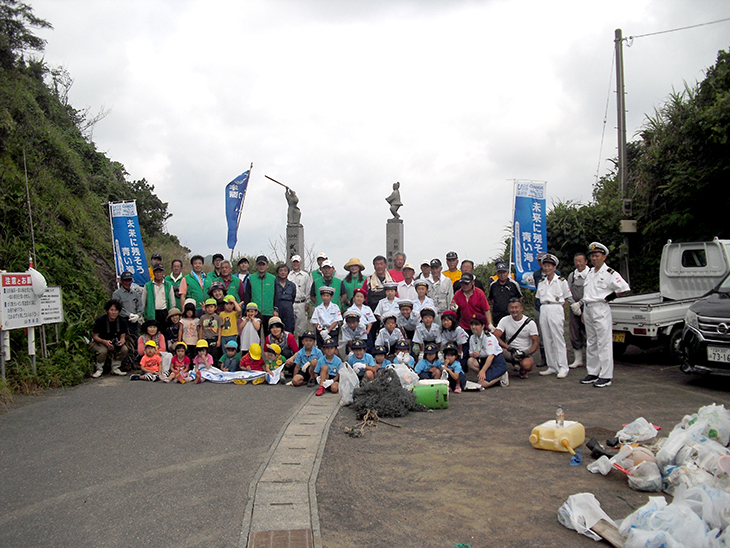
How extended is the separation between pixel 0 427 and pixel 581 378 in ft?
26.9

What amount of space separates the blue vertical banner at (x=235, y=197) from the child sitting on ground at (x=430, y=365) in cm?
750

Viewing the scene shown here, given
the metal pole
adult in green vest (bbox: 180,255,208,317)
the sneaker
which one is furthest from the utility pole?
adult in green vest (bbox: 180,255,208,317)

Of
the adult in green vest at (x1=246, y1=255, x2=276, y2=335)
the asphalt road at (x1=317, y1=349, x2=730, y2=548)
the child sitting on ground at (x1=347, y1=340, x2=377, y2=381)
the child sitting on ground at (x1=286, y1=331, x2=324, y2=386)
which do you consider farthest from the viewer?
the adult in green vest at (x1=246, y1=255, x2=276, y2=335)

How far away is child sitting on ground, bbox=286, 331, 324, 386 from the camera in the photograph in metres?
8.66

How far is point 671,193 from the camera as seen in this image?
44.2 ft

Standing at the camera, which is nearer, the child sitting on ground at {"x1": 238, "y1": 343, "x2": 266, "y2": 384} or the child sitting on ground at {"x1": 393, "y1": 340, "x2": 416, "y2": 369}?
the child sitting on ground at {"x1": 393, "y1": 340, "x2": 416, "y2": 369}

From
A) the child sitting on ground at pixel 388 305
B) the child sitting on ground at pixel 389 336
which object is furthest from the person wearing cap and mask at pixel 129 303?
the child sitting on ground at pixel 389 336

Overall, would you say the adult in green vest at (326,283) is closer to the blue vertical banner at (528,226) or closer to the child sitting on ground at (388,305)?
the child sitting on ground at (388,305)

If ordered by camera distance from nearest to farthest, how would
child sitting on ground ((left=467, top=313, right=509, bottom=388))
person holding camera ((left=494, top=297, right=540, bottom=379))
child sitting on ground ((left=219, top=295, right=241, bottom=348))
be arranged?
1. child sitting on ground ((left=467, top=313, right=509, bottom=388))
2. person holding camera ((left=494, top=297, right=540, bottom=379))
3. child sitting on ground ((left=219, top=295, right=241, bottom=348))

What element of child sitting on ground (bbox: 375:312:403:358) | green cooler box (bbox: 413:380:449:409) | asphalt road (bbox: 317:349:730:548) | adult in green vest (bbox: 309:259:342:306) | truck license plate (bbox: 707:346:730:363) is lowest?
asphalt road (bbox: 317:349:730:548)

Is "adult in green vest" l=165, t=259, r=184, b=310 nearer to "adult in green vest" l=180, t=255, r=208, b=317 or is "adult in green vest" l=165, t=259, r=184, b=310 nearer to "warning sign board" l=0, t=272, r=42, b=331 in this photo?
"adult in green vest" l=180, t=255, r=208, b=317

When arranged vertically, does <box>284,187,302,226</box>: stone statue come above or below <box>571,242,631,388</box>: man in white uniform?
above

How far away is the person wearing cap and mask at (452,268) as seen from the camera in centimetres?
1088

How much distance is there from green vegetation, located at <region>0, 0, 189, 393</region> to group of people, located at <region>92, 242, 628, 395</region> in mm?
826
